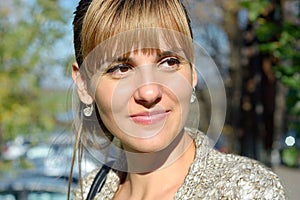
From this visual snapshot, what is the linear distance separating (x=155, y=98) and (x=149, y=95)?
2 cm

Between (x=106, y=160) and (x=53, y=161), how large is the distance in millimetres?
383

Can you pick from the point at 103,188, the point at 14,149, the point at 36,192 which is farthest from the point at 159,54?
the point at 14,149

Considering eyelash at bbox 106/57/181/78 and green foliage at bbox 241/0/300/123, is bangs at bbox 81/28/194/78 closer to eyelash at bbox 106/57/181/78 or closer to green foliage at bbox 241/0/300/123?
eyelash at bbox 106/57/181/78

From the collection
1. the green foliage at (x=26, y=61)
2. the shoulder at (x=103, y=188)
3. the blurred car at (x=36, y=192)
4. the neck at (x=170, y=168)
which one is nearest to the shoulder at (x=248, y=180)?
the neck at (x=170, y=168)

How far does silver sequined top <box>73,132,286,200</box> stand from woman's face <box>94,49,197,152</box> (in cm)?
10

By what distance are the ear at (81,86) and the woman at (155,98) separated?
0.03 m

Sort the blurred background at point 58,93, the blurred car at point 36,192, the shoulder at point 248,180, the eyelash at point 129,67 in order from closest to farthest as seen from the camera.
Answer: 1. the shoulder at point 248,180
2. the eyelash at point 129,67
3. the blurred background at point 58,93
4. the blurred car at point 36,192

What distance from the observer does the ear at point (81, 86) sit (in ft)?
5.99

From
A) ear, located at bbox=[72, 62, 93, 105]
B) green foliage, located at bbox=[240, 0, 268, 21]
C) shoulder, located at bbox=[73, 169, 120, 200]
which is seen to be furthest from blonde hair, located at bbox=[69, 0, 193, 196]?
green foliage, located at bbox=[240, 0, 268, 21]

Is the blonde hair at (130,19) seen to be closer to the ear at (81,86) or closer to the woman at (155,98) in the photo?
the woman at (155,98)

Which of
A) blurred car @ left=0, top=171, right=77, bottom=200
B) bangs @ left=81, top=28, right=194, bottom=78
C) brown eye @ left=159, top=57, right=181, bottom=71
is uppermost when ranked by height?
blurred car @ left=0, top=171, right=77, bottom=200

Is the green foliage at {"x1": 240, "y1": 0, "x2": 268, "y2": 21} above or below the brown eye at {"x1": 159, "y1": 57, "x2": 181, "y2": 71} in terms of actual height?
above

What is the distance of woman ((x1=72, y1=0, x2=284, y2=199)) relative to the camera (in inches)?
61.7

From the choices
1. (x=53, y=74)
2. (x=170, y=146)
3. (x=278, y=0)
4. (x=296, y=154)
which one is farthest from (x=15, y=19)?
(x=170, y=146)
